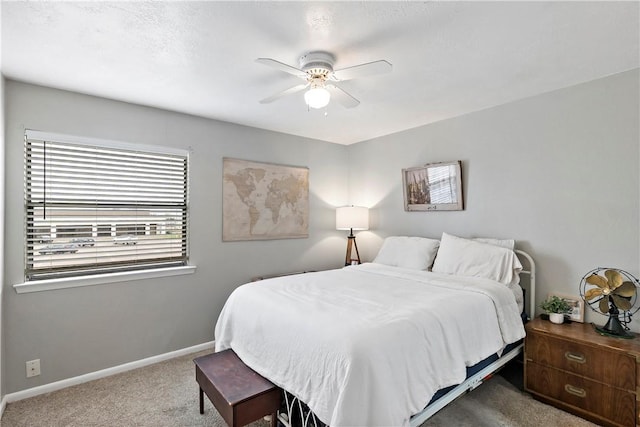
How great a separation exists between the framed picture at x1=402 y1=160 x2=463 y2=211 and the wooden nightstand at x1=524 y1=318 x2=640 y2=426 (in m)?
1.42

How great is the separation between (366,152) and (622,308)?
3.06 metres

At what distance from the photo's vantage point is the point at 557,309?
245 cm

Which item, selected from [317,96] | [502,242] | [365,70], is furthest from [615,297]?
[317,96]

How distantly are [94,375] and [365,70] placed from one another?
322cm

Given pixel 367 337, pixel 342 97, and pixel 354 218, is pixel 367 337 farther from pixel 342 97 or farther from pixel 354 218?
pixel 354 218

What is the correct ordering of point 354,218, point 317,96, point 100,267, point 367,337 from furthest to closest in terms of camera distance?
point 354,218 < point 100,267 < point 317,96 < point 367,337

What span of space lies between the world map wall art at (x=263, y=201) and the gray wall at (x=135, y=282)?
0.09 meters

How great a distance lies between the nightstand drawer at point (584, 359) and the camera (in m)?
1.95

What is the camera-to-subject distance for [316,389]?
1.56 meters

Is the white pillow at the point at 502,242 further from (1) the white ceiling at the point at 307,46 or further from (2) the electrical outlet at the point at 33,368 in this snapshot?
(2) the electrical outlet at the point at 33,368

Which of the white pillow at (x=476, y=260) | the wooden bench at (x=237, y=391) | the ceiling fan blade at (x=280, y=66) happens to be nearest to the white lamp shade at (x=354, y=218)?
the white pillow at (x=476, y=260)

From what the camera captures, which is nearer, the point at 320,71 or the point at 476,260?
the point at 320,71

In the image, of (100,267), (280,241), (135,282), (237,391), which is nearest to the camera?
(237,391)

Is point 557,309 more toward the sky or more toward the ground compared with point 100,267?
more toward the ground
